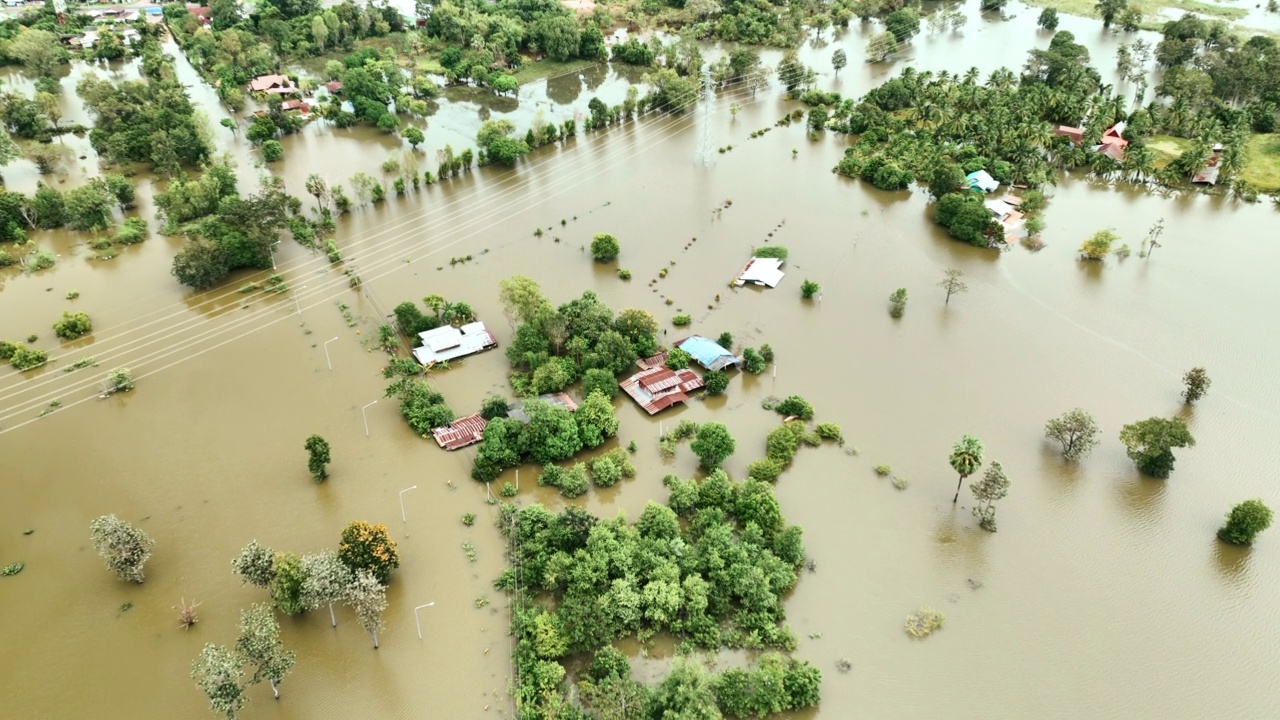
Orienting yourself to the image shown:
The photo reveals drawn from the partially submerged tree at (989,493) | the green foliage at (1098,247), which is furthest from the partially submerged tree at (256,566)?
the green foliage at (1098,247)

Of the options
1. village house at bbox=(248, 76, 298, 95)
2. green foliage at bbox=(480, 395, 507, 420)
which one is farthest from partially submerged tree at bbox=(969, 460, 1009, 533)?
village house at bbox=(248, 76, 298, 95)

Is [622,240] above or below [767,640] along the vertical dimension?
above

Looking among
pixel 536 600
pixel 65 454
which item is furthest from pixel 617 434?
pixel 65 454

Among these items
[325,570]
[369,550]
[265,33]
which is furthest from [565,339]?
[265,33]

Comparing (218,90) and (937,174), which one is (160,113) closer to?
(218,90)

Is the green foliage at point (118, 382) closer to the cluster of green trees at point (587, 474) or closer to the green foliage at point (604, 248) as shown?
the cluster of green trees at point (587, 474)

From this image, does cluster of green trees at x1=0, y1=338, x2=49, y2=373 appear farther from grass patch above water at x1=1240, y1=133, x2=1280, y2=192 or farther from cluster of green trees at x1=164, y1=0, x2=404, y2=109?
grass patch above water at x1=1240, y1=133, x2=1280, y2=192
